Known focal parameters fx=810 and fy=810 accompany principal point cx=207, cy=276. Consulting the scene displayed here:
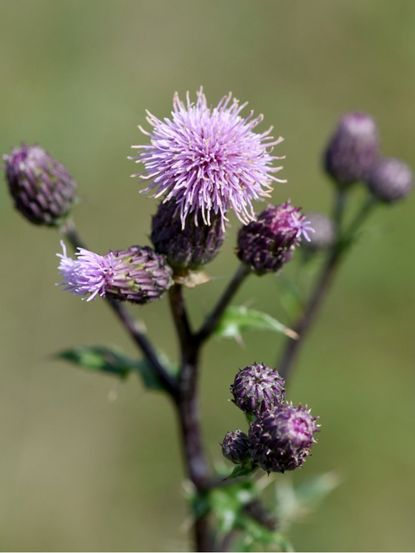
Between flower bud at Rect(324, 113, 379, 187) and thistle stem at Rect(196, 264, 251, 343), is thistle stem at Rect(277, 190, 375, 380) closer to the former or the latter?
flower bud at Rect(324, 113, 379, 187)

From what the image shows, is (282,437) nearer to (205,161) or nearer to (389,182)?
(205,161)

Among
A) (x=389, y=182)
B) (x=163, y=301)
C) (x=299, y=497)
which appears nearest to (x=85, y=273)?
(x=299, y=497)

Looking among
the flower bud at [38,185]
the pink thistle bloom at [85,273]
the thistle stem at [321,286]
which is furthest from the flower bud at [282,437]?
the flower bud at [38,185]

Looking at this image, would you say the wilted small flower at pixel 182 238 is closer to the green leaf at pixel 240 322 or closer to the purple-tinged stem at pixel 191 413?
the purple-tinged stem at pixel 191 413

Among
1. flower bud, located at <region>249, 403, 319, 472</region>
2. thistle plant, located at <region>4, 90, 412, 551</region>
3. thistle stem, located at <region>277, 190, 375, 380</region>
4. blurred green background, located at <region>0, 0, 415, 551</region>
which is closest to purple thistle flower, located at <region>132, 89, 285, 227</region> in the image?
thistle plant, located at <region>4, 90, 412, 551</region>

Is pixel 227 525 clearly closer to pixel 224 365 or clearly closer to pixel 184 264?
pixel 184 264

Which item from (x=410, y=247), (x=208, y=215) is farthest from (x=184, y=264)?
(x=410, y=247)
